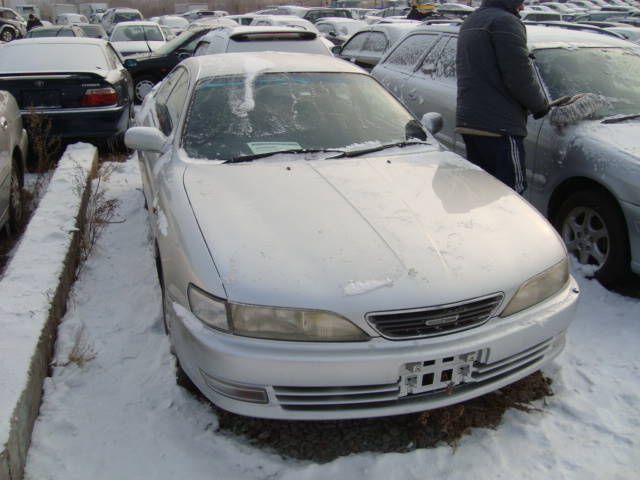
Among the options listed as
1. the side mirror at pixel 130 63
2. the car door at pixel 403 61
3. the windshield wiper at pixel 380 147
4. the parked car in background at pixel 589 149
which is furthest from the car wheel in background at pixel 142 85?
the windshield wiper at pixel 380 147

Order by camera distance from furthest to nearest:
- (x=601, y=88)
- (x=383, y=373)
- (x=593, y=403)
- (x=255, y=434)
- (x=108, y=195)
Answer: (x=108, y=195) → (x=601, y=88) → (x=593, y=403) → (x=255, y=434) → (x=383, y=373)

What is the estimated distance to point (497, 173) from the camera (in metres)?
4.14

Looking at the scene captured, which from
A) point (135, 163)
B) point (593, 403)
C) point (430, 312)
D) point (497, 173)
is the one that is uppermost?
point (430, 312)

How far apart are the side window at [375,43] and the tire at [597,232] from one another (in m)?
5.55

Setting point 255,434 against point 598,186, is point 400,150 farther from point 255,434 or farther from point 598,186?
point 255,434

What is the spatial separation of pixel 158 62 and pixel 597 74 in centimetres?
808

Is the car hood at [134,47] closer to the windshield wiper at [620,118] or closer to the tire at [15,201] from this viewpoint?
the tire at [15,201]

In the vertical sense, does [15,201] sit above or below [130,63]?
above

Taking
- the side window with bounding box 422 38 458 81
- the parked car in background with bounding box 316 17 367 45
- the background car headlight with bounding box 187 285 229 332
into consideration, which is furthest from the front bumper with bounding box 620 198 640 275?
the parked car in background with bounding box 316 17 367 45

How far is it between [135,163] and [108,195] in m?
1.07

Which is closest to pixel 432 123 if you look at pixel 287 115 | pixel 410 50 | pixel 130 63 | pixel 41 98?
pixel 287 115

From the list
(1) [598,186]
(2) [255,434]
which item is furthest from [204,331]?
(1) [598,186]

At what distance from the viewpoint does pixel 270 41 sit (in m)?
7.42

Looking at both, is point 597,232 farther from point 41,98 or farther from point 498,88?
point 41,98
